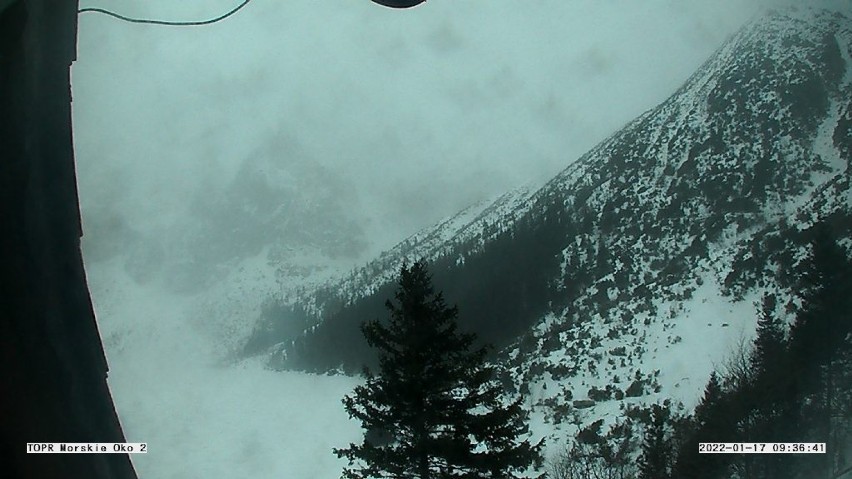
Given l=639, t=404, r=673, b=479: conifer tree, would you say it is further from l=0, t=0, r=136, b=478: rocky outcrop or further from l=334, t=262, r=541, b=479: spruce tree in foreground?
l=0, t=0, r=136, b=478: rocky outcrop

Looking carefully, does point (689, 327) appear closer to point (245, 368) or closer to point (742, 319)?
point (742, 319)

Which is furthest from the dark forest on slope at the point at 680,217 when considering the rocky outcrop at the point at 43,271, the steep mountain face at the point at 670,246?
the rocky outcrop at the point at 43,271

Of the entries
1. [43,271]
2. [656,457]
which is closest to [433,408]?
[43,271]

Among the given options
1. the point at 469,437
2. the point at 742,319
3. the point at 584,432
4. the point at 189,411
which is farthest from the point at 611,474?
the point at 189,411

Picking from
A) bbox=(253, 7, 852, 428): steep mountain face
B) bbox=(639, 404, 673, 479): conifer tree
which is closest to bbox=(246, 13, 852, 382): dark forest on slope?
bbox=(253, 7, 852, 428): steep mountain face

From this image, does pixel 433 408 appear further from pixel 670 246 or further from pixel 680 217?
pixel 680 217

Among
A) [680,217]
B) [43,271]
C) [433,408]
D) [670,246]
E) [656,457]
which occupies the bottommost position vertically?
[43,271]
